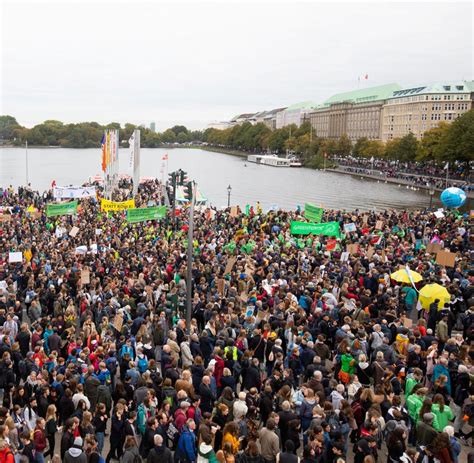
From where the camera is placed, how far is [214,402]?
993 centimetres

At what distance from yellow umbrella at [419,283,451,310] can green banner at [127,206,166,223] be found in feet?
47.1

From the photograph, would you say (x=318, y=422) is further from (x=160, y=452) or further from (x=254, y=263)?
(x=254, y=263)

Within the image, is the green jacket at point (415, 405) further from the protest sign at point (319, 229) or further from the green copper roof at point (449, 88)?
the green copper roof at point (449, 88)

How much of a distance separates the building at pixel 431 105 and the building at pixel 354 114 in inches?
513

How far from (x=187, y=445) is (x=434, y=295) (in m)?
8.29

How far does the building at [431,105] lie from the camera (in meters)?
128

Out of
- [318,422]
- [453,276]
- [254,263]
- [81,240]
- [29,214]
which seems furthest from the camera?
[29,214]

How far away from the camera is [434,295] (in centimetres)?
1432

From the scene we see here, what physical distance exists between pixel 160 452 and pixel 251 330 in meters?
5.23

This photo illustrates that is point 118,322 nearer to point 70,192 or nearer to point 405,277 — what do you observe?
point 405,277

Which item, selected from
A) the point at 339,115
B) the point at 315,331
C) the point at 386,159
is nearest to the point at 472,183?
the point at 386,159

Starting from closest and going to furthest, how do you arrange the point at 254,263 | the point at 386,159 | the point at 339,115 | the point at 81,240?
1. the point at 254,263
2. the point at 81,240
3. the point at 386,159
4. the point at 339,115

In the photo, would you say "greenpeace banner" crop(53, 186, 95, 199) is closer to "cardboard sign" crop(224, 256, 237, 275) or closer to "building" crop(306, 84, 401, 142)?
"cardboard sign" crop(224, 256, 237, 275)

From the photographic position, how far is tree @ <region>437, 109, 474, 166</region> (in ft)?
233
